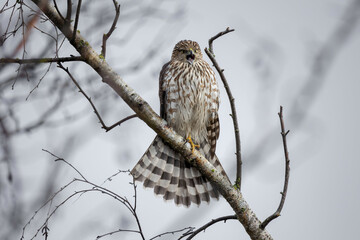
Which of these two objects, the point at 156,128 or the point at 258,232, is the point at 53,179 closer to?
the point at 156,128

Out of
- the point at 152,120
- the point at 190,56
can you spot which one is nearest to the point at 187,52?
the point at 190,56

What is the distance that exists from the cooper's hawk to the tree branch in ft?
3.85

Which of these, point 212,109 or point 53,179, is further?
point 212,109

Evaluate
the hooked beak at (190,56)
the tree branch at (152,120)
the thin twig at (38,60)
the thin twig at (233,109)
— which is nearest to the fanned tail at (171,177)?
the hooked beak at (190,56)

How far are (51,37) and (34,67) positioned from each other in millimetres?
272

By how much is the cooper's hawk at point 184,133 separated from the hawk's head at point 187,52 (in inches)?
9.0

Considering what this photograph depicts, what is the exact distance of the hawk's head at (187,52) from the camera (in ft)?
17.1

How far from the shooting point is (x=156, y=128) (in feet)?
10.9

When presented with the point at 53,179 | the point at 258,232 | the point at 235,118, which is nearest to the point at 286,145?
the point at 235,118

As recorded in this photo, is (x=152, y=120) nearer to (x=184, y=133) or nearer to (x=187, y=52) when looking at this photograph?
(x=184, y=133)

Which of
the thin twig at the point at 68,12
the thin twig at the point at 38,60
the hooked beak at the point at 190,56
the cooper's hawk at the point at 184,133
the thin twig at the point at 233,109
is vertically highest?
the hooked beak at the point at 190,56

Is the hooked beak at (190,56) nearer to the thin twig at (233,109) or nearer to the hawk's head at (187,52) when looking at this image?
the hawk's head at (187,52)

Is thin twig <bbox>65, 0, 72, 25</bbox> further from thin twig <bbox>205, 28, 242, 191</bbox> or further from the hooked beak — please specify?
the hooked beak

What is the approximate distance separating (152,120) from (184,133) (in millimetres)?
1582
